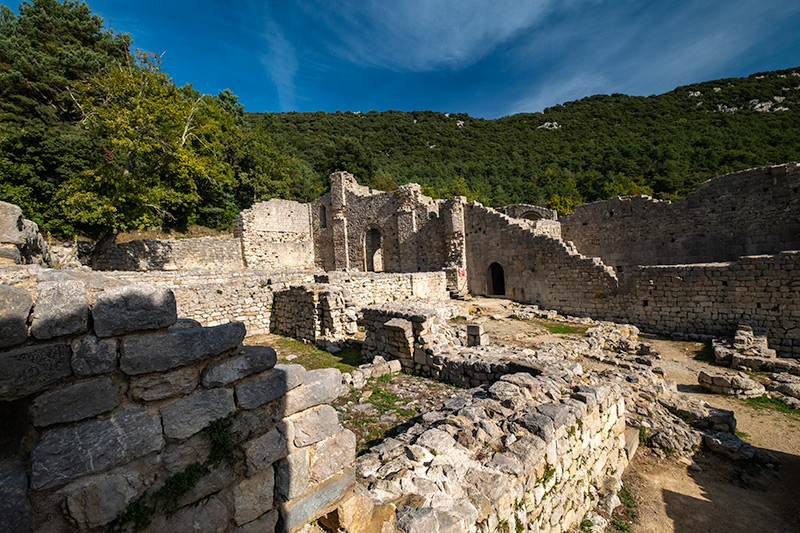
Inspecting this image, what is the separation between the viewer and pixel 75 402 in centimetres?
153

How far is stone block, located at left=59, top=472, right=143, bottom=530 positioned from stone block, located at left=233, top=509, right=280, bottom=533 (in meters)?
0.69

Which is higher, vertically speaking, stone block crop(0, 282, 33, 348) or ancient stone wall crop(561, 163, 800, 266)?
ancient stone wall crop(561, 163, 800, 266)

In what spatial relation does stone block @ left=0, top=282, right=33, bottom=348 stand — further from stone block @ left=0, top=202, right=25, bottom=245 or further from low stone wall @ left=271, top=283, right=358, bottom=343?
low stone wall @ left=271, top=283, right=358, bottom=343

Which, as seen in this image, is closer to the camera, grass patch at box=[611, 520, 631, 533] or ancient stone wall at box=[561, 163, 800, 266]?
grass patch at box=[611, 520, 631, 533]

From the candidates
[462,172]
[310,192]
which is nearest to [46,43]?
[310,192]

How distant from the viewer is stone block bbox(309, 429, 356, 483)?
226 centimetres

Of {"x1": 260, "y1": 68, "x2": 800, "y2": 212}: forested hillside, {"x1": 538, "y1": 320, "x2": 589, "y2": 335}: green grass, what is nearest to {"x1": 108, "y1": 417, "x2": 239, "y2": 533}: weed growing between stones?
{"x1": 538, "y1": 320, "x2": 589, "y2": 335}: green grass

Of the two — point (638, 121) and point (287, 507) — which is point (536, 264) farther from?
point (638, 121)

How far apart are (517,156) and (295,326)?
55.0 meters

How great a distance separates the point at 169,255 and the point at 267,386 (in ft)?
61.8

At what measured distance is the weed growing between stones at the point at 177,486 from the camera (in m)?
1.61

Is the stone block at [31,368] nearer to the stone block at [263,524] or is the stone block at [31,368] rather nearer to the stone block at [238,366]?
the stone block at [238,366]

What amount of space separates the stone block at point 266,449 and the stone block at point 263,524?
0.31 meters

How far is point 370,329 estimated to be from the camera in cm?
801
